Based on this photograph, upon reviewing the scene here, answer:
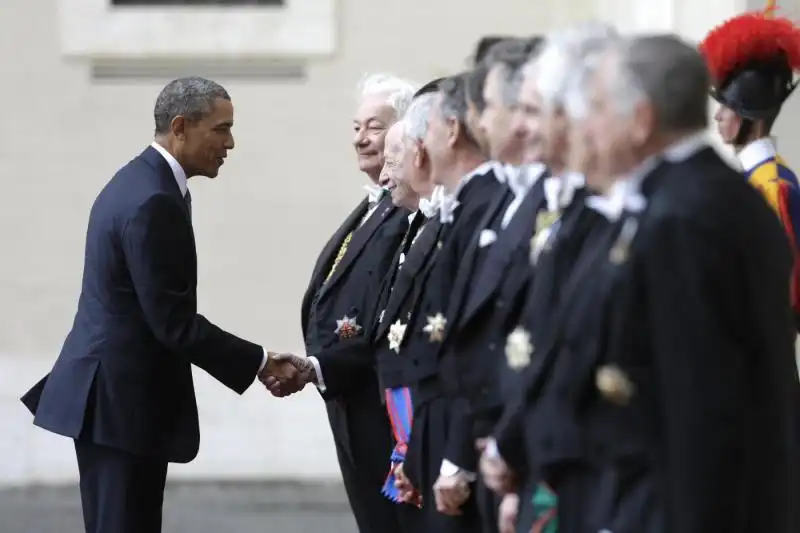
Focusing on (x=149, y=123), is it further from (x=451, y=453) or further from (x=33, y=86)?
(x=451, y=453)

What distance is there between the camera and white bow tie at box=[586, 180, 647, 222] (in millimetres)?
2445

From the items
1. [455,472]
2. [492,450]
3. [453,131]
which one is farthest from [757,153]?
[492,450]

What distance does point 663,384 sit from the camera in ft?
7.74

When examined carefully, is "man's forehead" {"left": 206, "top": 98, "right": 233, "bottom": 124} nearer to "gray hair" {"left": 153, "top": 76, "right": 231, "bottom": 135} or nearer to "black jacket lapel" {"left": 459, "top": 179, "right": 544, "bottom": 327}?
"gray hair" {"left": 153, "top": 76, "right": 231, "bottom": 135}

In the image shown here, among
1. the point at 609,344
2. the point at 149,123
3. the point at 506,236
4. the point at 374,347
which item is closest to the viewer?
the point at 609,344

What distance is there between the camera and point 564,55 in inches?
109

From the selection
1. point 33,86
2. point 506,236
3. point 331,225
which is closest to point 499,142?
point 506,236

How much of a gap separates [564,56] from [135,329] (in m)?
2.22

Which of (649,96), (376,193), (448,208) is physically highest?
Result: (649,96)

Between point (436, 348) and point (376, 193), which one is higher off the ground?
point (376, 193)

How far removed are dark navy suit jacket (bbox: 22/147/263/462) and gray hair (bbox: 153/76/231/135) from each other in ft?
0.61

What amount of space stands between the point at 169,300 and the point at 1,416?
11.4 ft

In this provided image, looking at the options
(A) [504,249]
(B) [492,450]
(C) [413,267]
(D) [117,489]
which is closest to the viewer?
(B) [492,450]

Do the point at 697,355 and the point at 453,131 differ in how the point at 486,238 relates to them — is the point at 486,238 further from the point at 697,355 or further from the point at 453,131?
the point at 697,355
